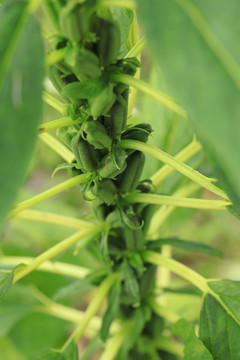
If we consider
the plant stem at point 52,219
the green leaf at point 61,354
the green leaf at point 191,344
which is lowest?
the green leaf at point 61,354

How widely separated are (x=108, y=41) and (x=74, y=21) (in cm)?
5

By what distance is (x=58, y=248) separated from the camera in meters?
0.58

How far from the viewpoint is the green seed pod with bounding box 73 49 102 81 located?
372mm

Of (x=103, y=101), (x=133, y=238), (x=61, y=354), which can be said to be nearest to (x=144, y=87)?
(x=103, y=101)

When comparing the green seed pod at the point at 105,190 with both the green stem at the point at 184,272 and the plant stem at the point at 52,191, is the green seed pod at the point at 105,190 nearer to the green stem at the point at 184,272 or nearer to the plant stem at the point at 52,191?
the plant stem at the point at 52,191

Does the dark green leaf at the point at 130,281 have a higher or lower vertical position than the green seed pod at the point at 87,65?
lower

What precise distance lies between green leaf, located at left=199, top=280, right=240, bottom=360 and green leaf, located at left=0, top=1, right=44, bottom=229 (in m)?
0.40

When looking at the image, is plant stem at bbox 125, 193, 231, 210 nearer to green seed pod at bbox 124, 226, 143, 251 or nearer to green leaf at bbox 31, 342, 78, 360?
green seed pod at bbox 124, 226, 143, 251

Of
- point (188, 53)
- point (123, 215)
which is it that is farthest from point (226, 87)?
point (123, 215)

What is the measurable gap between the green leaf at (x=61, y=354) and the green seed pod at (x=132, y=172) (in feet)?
0.88

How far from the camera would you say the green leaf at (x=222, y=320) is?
0.55 meters

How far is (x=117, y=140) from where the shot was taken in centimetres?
50

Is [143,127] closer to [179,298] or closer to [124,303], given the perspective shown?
[124,303]

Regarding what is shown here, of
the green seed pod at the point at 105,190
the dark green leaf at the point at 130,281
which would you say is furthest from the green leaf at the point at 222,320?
the green seed pod at the point at 105,190
